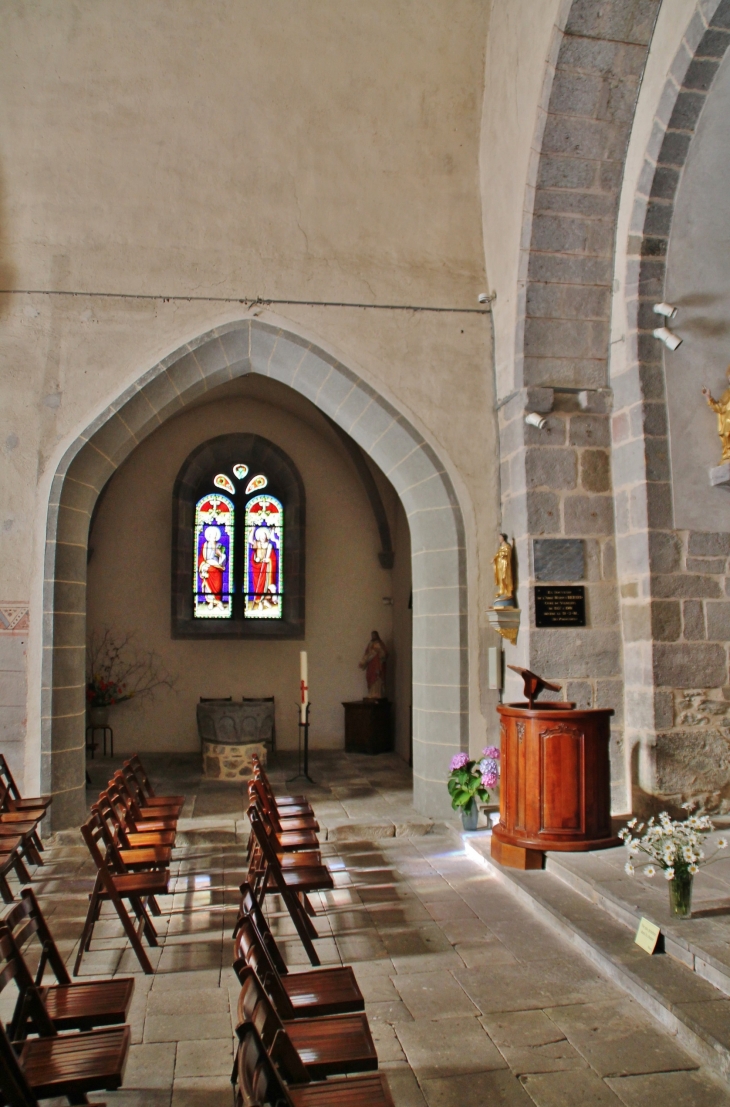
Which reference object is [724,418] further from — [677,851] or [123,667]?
[123,667]

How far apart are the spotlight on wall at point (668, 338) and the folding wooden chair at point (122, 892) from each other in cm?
429

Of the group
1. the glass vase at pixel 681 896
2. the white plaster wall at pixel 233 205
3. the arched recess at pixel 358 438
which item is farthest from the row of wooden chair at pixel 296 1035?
the white plaster wall at pixel 233 205

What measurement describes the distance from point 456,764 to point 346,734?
162 inches

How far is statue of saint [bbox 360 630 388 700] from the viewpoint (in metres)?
9.92

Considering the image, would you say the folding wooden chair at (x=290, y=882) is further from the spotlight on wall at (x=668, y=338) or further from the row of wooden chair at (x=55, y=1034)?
the spotlight on wall at (x=668, y=338)

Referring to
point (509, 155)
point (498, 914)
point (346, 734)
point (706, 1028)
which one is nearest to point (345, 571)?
point (346, 734)

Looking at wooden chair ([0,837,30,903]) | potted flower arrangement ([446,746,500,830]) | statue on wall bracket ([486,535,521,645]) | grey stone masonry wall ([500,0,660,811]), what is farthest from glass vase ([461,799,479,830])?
wooden chair ([0,837,30,903])

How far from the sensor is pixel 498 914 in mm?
4371

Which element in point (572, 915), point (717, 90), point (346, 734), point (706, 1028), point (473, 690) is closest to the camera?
point (706, 1028)

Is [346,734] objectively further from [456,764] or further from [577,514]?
[577,514]

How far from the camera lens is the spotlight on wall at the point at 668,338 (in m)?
5.48

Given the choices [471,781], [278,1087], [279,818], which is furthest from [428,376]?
[278,1087]

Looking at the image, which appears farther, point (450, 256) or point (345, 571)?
point (345, 571)

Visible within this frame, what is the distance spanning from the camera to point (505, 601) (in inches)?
241
